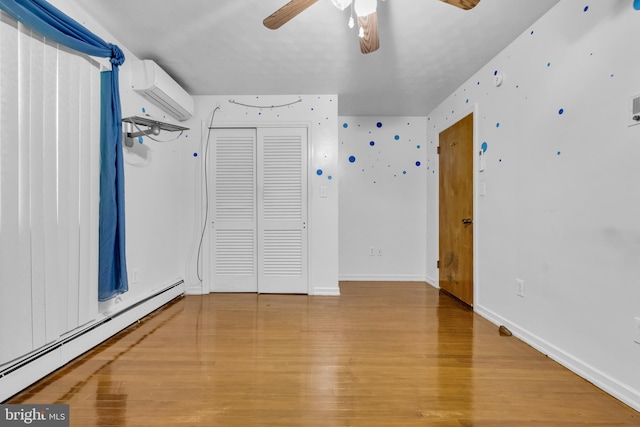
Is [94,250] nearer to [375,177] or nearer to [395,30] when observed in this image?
[395,30]

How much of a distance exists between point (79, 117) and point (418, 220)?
3.84m

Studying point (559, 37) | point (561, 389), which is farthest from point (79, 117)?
point (561, 389)

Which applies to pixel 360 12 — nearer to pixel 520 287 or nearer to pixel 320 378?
pixel 320 378

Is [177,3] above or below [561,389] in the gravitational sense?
above

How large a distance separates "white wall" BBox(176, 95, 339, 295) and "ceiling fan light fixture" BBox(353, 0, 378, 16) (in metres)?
1.89

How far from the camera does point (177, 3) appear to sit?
193 cm

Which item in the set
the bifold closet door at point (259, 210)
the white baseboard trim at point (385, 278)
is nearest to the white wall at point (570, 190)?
the white baseboard trim at point (385, 278)

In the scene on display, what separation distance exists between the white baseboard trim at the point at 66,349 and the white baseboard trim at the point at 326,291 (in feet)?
5.59

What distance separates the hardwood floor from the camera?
1.40m

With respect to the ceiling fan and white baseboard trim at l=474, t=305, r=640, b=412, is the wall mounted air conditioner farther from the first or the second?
white baseboard trim at l=474, t=305, r=640, b=412

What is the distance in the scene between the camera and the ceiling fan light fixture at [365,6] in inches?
59.9

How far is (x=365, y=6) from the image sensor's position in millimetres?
1541

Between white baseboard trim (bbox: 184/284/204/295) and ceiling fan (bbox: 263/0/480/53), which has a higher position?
ceiling fan (bbox: 263/0/480/53)

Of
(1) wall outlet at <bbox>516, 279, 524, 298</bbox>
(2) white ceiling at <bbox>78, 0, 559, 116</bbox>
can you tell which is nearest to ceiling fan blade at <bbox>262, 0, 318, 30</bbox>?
(2) white ceiling at <bbox>78, 0, 559, 116</bbox>
